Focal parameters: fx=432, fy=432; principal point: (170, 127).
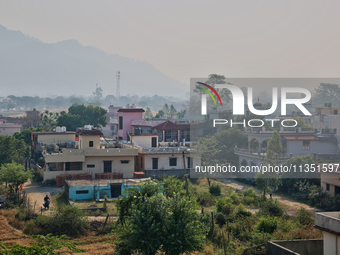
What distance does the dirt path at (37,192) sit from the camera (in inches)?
1043

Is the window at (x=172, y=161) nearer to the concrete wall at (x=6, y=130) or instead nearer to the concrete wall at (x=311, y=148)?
the concrete wall at (x=311, y=148)

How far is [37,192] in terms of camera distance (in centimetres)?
2948

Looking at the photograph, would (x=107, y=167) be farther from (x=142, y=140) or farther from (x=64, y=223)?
(x=64, y=223)

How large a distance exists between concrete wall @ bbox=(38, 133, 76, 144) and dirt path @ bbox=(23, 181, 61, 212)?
333 inches

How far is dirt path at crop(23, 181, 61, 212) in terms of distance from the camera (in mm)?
26498

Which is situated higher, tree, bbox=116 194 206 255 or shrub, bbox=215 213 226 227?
tree, bbox=116 194 206 255

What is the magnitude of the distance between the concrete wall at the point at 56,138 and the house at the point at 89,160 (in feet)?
20.8

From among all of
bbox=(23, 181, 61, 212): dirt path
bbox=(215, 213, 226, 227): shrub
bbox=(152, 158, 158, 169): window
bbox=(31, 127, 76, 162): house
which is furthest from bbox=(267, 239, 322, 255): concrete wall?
bbox=(31, 127, 76, 162): house

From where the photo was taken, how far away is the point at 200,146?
38969 mm

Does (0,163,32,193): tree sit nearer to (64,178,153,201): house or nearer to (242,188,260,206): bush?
(64,178,153,201): house

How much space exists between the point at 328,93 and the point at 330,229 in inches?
4031

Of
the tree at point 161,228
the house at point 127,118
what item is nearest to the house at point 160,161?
the house at point 127,118

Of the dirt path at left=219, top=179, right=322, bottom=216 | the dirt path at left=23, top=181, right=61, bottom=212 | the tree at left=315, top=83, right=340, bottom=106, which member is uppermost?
the tree at left=315, top=83, right=340, bottom=106

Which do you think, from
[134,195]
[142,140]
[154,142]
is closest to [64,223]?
[134,195]
